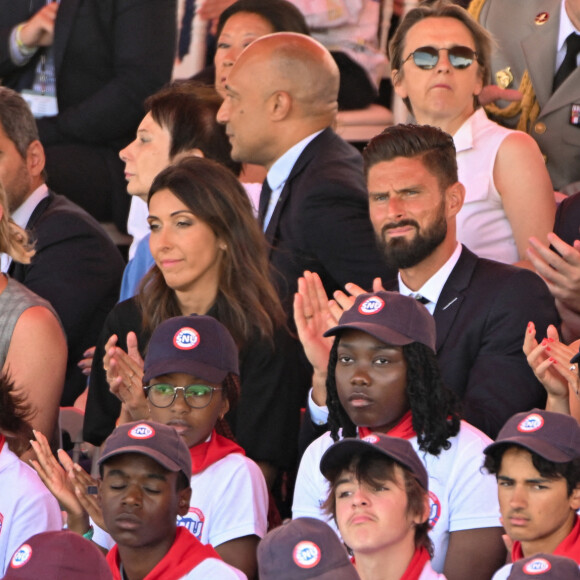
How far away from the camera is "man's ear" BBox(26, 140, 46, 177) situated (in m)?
5.93

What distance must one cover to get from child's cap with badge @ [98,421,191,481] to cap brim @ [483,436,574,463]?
79 centimetres

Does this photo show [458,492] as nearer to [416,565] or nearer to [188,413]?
[416,565]

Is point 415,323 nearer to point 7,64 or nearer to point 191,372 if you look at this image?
point 191,372

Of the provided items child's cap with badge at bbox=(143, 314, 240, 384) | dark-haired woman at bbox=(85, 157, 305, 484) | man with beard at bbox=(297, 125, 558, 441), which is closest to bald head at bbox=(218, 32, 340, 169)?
dark-haired woman at bbox=(85, 157, 305, 484)

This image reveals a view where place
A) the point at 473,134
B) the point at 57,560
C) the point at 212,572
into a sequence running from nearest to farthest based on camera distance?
1. the point at 57,560
2. the point at 212,572
3. the point at 473,134

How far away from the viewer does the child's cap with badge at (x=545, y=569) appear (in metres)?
3.03

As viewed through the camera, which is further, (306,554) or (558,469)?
(558,469)

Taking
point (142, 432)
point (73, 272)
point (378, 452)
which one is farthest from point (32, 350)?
point (378, 452)

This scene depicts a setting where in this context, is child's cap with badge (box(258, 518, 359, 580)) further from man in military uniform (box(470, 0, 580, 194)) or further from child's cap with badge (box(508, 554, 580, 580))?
man in military uniform (box(470, 0, 580, 194))

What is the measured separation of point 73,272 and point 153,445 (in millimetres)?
2132

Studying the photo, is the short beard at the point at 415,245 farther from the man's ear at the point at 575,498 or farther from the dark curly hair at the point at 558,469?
the man's ear at the point at 575,498

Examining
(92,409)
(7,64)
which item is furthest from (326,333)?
(7,64)

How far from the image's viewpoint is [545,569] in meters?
3.04

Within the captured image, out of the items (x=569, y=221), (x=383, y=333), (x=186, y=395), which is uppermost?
(x=569, y=221)
